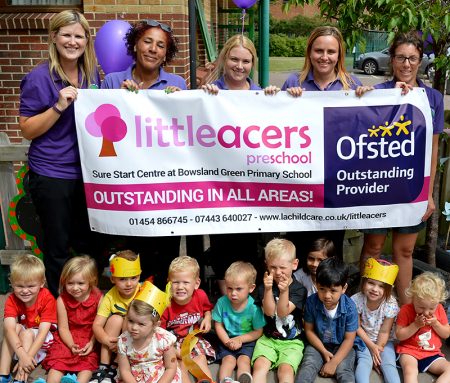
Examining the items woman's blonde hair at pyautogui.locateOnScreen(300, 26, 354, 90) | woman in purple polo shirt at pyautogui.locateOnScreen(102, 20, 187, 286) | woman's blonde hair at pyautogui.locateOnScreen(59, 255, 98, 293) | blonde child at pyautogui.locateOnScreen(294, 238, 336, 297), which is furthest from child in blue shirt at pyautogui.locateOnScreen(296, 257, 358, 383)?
woman's blonde hair at pyautogui.locateOnScreen(59, 255, 98, 293)

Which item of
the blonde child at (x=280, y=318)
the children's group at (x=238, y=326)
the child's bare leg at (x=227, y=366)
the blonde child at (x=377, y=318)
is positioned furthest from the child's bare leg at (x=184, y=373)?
the blonde child at (x=377, y=318)

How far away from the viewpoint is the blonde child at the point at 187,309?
3520 mm

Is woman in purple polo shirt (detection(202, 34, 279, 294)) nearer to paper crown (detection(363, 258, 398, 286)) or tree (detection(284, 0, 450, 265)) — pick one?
tree (detection(284, 0, 450, 265))

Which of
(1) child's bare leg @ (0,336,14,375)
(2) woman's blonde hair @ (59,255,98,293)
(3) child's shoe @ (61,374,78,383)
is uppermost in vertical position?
(2) woman's blonde hair @ (59,255,98,293)

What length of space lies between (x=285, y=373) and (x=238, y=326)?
436 millimetres

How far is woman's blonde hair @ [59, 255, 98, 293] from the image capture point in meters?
3.53

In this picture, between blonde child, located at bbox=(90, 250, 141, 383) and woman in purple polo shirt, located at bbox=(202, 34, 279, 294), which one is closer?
blonde child, located at bbox=(90, 250, 141, 383)

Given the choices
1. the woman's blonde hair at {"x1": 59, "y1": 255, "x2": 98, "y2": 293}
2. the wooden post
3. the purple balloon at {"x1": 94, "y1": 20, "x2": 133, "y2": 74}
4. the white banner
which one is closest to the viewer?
the woman's blonde hair at {"x1": 59, "y1": 255, "x2": 98, "y2": 293}

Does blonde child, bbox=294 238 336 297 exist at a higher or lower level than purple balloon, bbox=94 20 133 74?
lower

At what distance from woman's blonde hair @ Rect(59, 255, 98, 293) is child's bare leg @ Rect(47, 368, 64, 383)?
528 mm

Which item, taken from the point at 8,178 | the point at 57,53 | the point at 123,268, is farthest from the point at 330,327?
the point at 8,178

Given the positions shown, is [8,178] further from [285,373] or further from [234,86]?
[285,373]

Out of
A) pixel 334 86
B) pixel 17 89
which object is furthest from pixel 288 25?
pixel 334 86

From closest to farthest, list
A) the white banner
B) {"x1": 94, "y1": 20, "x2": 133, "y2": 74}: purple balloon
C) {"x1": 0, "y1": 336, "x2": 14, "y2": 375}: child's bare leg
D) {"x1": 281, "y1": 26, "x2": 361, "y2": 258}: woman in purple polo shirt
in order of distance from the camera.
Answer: {"x1": 0, "y1": 336, "x2": 14, "y2": 375}: child's bare leg
{"x1": 281, "y1": 26, "x2": 361, "y2": 258}: woman in purple polo shirt
the white banner
{"x1": 94, "y1": 20, "x2": 133, "y2": 74}: purple balloon
